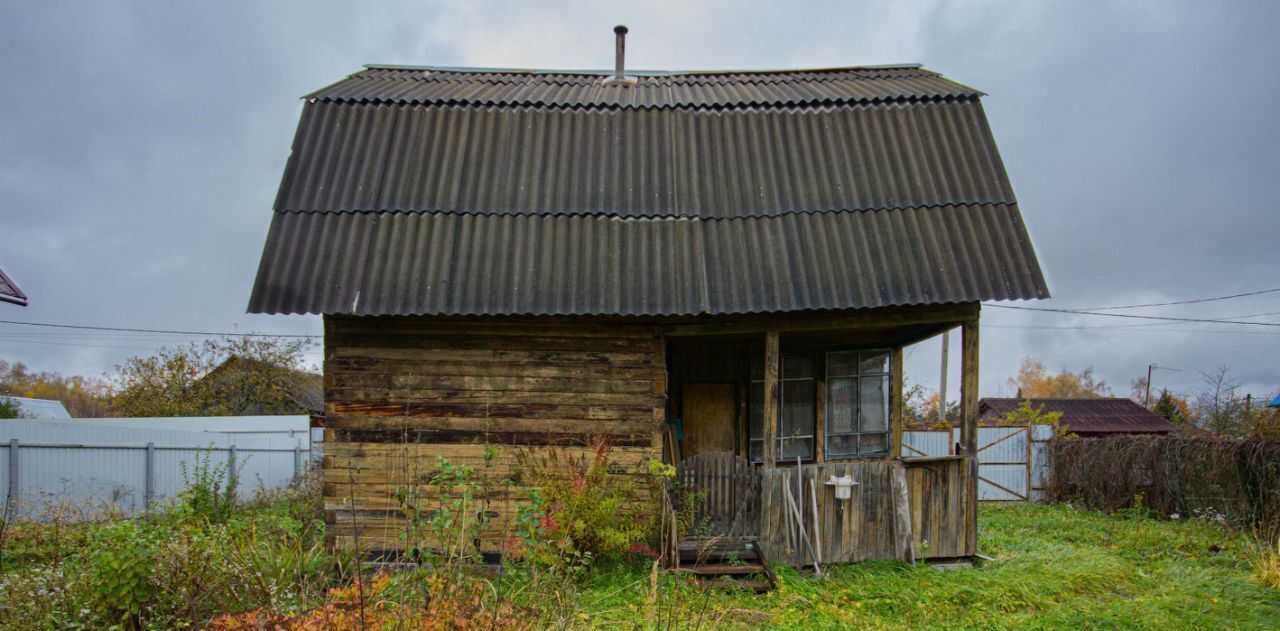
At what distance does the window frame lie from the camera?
11234mm

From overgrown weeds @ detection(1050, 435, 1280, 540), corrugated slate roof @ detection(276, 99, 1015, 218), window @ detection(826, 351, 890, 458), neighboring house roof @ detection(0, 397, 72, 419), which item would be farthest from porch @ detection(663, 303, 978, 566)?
neighboring house roof @ detection(0, 397, 72, 419)

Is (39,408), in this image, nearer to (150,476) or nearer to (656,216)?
(150,476)

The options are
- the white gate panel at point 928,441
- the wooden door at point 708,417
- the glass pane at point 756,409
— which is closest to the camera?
the glass pane at point 756,409

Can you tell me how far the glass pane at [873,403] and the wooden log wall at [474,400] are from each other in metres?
3.98

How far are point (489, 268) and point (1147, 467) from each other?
13.3 meters

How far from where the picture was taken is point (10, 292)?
→ 10.8 meters

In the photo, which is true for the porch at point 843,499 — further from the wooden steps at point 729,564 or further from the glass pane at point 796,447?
the glass pane at point 796,447

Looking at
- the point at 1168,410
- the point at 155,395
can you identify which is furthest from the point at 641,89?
the point at 1168,410

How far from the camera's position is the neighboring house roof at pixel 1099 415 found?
1161 inches

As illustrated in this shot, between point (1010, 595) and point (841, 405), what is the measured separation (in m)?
4.19

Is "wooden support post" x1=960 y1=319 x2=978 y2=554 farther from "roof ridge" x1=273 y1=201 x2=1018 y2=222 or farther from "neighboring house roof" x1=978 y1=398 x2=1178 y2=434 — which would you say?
"neighboring house roof" x1=978 y1=398 x2=1178 y2=434

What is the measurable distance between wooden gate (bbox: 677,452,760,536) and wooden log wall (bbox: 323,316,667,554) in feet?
1.86

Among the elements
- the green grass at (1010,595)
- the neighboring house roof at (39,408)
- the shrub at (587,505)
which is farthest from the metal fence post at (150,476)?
the neighboring house roof at (39,408)

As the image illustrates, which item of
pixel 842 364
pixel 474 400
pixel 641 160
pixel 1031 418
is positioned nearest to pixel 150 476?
pixel 474 400
